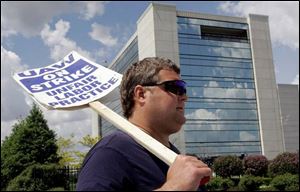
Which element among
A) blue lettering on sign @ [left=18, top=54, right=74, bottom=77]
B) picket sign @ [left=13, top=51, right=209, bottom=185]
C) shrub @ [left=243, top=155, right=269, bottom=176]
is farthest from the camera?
shrub @ [left=243, top=155, right=269, bottom=176]

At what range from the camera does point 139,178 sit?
178cm

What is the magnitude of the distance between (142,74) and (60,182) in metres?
25.9

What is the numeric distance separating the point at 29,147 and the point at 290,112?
178912 millimetres

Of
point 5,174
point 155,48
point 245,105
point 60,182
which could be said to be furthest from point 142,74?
point 245,105

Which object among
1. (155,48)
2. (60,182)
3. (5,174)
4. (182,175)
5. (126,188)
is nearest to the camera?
Answer: (182,175)

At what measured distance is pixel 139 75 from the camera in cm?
216

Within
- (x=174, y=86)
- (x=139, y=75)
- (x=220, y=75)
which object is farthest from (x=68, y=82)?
(x=220, y=75)

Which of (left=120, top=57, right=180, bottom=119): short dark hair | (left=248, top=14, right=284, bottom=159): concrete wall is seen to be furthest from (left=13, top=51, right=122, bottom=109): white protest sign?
(left=248, top=14, right=284, bottom=159): concrete wall

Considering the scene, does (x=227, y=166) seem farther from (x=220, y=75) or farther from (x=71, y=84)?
(x=71, y=84)

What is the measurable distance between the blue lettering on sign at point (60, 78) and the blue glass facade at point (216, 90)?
63.2m

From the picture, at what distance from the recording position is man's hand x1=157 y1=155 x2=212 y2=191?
1.59 m

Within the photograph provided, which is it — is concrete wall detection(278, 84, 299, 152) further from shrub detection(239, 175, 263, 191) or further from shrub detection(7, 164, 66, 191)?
shrub detection(7, 164, 66, 191)

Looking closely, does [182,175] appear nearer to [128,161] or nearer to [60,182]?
[128,161]

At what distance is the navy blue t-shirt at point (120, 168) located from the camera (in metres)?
1.71
